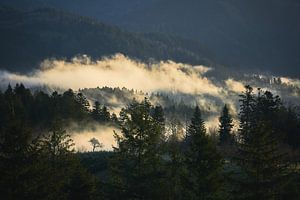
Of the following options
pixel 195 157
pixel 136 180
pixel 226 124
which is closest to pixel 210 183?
pixel 195 157

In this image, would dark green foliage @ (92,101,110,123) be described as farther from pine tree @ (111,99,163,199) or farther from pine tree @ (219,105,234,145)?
pine tree @ (111,99,163,199)

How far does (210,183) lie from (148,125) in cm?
774

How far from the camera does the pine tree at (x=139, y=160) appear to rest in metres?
46.5

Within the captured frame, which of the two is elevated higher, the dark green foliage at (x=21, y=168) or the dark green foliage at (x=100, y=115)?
the dark green foliage at (x=100, y=115)

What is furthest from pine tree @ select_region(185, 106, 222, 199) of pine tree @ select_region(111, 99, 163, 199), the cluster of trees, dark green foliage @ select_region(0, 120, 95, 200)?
the cluster of trees

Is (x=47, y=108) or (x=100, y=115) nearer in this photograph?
(x=47, y=108)

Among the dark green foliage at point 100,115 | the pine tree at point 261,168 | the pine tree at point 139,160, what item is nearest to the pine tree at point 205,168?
the pine tree at point 261,168

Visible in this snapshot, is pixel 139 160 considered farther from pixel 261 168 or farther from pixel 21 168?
pixel 261 168

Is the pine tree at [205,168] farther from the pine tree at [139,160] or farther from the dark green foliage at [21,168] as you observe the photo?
the dark green foliage at [21,168]

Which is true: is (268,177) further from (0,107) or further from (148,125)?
(0,107)

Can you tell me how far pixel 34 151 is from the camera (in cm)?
4372

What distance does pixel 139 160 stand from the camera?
46.9 metres

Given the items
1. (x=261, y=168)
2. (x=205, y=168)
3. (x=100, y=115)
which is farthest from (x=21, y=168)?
(x=100, y=115)

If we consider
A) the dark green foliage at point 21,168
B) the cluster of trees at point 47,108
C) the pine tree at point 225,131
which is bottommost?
the dark green foliage at point 21,168
